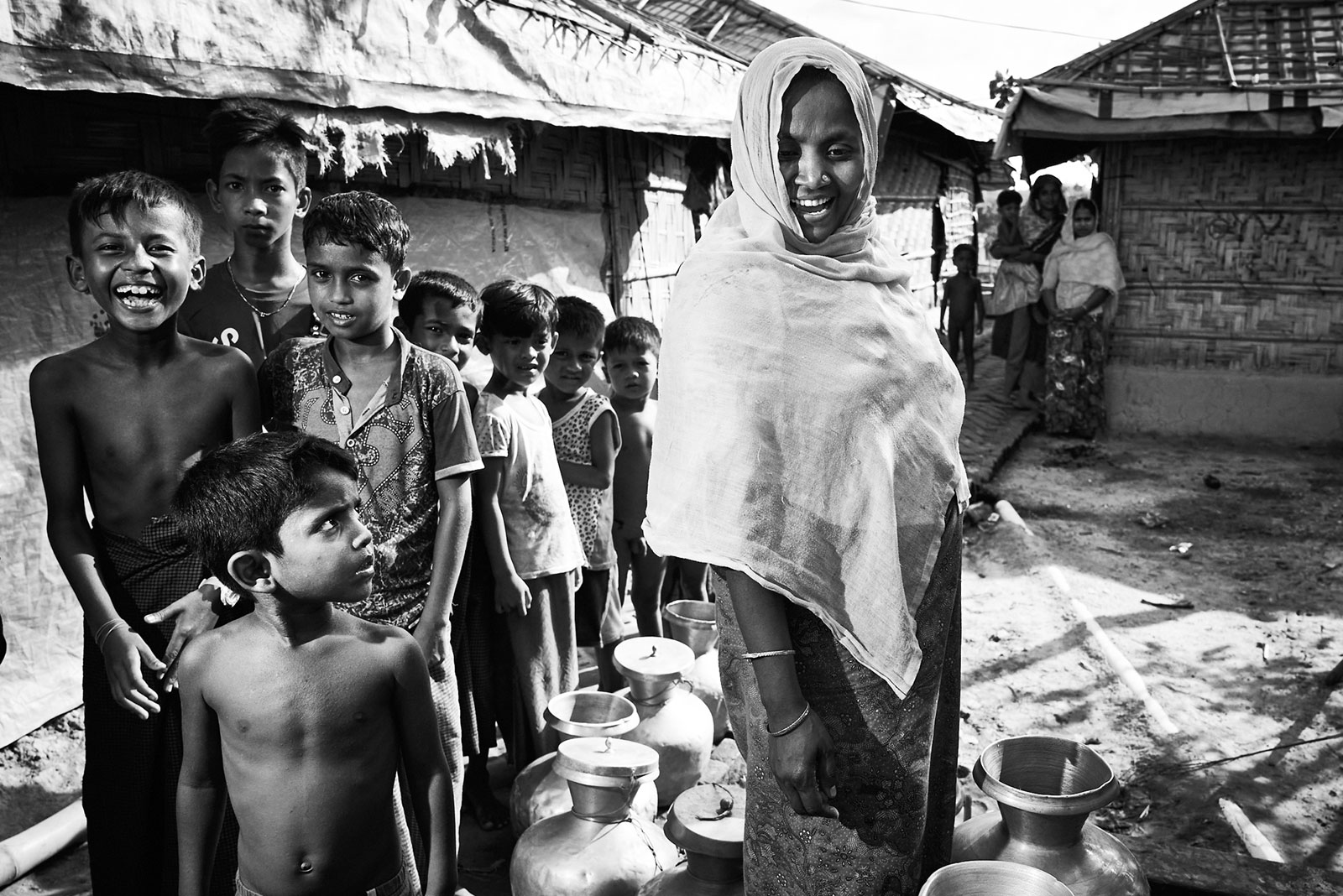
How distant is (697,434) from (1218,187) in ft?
29.5

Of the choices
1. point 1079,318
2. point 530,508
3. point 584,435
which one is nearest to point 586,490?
point 584,435

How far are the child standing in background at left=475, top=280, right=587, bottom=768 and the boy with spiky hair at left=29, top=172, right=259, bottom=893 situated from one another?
0.99m

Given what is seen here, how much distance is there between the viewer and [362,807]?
6.55 feet

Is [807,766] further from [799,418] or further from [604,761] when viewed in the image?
[604,761]

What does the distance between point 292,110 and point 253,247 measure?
50.1 inches

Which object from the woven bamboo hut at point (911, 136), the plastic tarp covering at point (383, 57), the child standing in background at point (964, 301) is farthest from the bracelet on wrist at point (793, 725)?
the child standing in background at point (964, 301)

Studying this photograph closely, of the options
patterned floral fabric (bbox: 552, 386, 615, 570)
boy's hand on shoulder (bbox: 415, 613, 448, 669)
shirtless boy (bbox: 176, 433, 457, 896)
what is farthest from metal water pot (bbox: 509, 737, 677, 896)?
patterned floral fabric (bbox: 552, 386, 615, 570)

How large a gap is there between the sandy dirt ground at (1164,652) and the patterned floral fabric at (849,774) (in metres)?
1.47

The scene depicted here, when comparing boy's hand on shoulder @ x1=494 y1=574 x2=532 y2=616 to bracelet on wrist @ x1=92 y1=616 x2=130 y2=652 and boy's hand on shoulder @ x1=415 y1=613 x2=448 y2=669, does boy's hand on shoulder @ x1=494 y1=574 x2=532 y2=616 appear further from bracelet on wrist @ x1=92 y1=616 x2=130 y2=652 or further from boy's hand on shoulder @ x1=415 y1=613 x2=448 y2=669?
bracelet on wrist @ x1=92 y1=616 x2=130 y2=652

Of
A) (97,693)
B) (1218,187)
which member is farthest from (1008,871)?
(1218,187)

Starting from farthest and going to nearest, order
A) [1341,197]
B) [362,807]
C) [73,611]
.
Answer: [1341,197] → [73,611] → [362,807]

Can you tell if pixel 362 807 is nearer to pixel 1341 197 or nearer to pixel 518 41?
pixel 518 41

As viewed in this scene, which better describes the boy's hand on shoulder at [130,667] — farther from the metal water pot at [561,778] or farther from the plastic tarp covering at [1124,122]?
the plastic tarp covering at [1124,122]

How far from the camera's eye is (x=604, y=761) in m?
2.50
